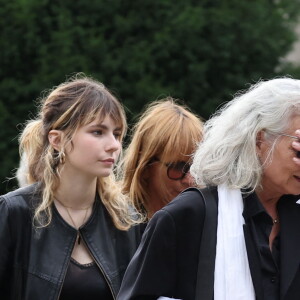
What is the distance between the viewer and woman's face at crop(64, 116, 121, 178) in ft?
16.9

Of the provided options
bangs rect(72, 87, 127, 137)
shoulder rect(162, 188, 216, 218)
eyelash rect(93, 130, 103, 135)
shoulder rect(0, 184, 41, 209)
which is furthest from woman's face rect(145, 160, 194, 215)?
shoulder rect(162, 188, 216, 218)

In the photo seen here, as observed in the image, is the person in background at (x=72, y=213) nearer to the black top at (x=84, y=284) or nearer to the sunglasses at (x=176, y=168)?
the black top at (x=84, y=284)

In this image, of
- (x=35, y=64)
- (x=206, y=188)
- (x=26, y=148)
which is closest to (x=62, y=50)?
(x=35, y=64)

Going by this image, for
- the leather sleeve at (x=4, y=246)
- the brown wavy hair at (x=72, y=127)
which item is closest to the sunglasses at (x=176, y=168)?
the brown wavy hair at (x=72, y=127)

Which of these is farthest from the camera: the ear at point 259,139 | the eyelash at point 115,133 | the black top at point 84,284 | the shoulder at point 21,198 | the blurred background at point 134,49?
the blurred background at point 134,49

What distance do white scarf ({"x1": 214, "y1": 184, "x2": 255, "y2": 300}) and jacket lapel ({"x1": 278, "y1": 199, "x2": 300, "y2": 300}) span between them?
0.50ft

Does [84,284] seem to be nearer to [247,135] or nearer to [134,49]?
[247,135]

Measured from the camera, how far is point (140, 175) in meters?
5.72

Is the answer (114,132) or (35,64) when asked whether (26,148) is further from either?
(35,64)

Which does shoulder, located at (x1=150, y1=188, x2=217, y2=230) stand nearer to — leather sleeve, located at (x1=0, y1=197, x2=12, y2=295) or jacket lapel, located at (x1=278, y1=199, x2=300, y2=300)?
jacket lapel, located at (x1=278, y1=199, x2=300, y2=300)

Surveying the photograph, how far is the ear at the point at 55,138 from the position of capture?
5.31m

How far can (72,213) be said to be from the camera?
5285 mm

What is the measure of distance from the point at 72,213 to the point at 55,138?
0.37 metres

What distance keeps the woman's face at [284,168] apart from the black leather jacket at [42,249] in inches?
46.9
